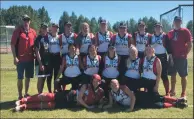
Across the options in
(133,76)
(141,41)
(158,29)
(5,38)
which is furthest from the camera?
(5,38)

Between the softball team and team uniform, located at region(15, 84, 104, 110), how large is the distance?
29mm

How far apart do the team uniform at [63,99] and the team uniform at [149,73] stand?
118 cm

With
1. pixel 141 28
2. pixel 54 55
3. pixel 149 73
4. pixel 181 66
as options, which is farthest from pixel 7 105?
pixel 181 66

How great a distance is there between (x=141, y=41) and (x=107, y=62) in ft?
4.05

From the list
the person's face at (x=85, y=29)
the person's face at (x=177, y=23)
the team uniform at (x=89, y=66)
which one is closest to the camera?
the team uniform at (x=89, y=66)

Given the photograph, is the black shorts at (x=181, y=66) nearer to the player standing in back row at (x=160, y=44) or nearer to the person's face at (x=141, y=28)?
the player standing in back row at (x=160, y=44)

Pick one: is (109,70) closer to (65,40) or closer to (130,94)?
(130,94)

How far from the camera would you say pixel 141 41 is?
9117 millimetres

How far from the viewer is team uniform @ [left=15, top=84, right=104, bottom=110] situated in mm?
8195

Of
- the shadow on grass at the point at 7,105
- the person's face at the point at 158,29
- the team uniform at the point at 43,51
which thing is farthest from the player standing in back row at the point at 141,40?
the shadow on grass at the point at 7,105

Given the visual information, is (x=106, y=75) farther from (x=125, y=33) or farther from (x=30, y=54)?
(x=30, y=54)

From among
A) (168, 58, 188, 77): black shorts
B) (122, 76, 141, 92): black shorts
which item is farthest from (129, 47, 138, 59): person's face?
(168, 58, 188, 77): black shorts

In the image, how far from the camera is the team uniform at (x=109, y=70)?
8.61m

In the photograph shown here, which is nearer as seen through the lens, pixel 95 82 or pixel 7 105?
pixel 95 82
